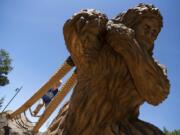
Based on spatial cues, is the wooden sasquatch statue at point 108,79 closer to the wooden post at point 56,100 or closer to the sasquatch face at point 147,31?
the sasquatch face at point 147,31

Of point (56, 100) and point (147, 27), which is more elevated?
point (147, 27)

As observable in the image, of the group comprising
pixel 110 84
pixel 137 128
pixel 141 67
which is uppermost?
pixel 141 67

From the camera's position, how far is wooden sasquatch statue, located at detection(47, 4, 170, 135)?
2.12m

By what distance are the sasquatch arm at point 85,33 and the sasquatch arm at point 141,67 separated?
0.09 m

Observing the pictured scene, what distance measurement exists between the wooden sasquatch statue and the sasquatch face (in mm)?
68

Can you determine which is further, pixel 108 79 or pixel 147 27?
pixel 147 27

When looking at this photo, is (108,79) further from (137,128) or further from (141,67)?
(137,128)

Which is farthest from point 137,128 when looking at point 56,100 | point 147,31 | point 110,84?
point 56,100

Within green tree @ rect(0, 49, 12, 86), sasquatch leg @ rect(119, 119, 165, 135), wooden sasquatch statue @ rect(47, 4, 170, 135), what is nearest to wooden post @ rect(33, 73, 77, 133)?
wooden sasquatch statue @ rect(47, 4, 170, 135)

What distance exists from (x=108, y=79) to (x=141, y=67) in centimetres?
22

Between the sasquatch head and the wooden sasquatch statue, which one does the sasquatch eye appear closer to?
the sasquatch head

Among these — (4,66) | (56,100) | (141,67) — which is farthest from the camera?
(4,66)

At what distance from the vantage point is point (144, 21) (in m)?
2.38

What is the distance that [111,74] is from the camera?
2.20 m
